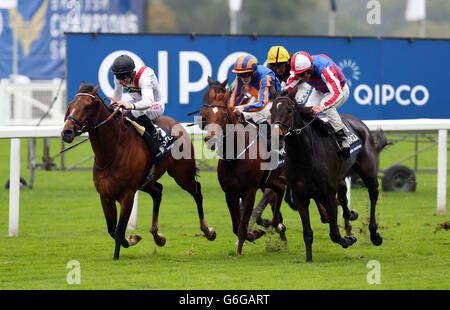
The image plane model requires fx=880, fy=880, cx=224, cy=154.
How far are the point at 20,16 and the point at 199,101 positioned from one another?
13568 millimetres

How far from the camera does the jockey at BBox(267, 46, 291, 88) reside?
291 inches

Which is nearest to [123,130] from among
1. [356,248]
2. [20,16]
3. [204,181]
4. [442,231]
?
[356,248]

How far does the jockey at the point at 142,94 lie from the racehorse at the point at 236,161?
0.54 m

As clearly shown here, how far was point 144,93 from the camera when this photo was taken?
7.47m

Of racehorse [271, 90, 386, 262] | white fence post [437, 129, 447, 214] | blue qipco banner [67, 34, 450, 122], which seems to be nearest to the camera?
racehorse [271, 90, 386, 262]

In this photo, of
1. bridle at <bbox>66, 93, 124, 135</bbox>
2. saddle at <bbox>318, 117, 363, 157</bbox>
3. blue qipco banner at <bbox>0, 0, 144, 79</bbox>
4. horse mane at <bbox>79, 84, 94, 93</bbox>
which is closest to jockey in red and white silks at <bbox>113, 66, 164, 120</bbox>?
bridle at <bbox>66, 93, 124, 135</bbox>

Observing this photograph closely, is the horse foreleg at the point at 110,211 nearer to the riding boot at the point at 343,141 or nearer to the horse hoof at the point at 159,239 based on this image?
the horse hoof at the point at 159,239

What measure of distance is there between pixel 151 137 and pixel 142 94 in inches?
17.5

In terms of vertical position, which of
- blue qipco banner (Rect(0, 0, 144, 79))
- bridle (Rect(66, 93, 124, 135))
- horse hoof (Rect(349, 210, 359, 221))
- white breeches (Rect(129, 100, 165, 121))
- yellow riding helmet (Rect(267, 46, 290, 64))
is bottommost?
horse hoof (Rect(349, 210, 359, 221))

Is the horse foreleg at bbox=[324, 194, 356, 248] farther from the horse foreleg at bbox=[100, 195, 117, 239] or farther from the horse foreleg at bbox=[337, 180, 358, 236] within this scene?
the horse foreleg at bbox=[100, 195, 117, 239]

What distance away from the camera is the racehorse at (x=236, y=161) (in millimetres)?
7238

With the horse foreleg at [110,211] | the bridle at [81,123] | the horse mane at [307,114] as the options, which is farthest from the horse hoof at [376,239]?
the bridle at [81,123]

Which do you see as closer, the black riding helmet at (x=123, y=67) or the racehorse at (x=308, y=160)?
the racehorse at (x=308, y=160)

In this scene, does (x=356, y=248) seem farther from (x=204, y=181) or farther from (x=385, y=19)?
(x=385, y=19)
